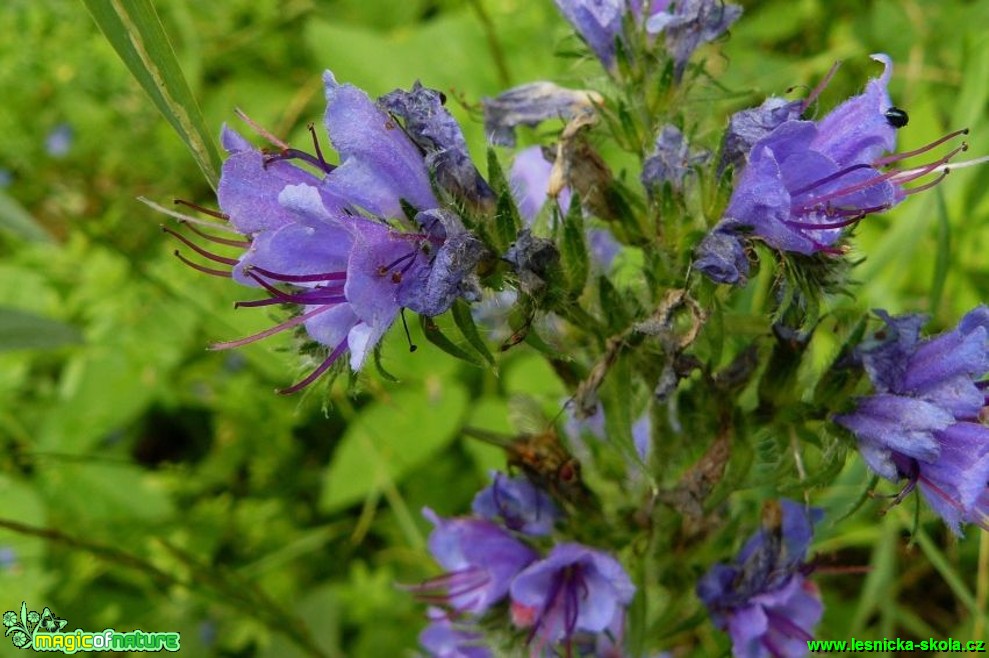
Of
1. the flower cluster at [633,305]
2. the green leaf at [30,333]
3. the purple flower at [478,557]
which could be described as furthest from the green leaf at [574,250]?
the green leaf at [30,333]

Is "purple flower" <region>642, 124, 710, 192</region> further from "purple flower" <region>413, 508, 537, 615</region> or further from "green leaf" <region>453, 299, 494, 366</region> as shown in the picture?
"purple flower" <region>413, 508, 537, 615</region>

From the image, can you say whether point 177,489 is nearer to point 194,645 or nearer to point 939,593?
point 194,645

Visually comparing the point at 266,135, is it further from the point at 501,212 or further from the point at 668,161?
the point at 668,161

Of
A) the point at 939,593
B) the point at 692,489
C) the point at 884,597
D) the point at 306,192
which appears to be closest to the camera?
the point at 306,192

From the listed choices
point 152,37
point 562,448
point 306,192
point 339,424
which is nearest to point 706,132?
point 562,448

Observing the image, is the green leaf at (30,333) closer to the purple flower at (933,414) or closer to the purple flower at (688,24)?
the purple flower at (688,24)
